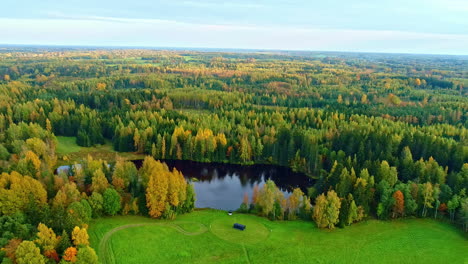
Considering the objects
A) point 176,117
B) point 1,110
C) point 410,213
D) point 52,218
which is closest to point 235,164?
point 176,117

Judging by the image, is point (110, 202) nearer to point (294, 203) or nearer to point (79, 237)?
point (79, 237)

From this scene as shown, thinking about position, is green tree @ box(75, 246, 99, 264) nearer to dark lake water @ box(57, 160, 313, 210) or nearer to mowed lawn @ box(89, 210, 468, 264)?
mowed lawn @ box(89, 210, 468, 264)

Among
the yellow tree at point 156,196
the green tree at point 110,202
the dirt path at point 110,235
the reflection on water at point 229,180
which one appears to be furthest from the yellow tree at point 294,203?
the green tree at point 110,202

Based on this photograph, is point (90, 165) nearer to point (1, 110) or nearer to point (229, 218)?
point (229, 218)

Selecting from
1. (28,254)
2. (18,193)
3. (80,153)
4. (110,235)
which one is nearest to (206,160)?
(80,153)

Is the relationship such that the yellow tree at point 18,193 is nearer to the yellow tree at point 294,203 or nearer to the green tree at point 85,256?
the green tree at point 85,256
